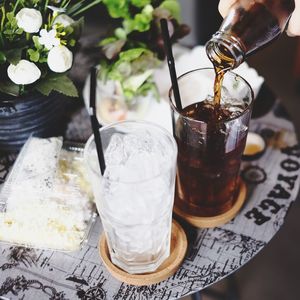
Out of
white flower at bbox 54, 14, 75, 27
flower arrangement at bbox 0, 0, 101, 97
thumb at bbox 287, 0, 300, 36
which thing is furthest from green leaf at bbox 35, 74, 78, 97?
thumb at bbox 287, 0, 300, 36

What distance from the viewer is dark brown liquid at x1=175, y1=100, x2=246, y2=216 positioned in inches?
32.8

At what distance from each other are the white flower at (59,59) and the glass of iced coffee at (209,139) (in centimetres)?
21

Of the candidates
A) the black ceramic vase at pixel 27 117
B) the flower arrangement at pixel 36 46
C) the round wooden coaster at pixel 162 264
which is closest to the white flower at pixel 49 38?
the flower arrangement at pixel 36 46

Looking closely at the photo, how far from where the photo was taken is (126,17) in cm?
113

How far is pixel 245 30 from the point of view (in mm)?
789

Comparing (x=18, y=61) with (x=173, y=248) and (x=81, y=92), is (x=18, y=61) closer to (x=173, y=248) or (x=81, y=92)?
(x=81, y=92)

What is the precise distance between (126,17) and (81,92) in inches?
8.1

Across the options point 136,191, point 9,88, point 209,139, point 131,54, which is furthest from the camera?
point 131,54

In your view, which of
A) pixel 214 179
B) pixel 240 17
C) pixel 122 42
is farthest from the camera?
pixel 122 42

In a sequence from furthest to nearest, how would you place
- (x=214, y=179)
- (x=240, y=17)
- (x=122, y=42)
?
1. (x=122, y=42)
2. (x=214, y=179)
3. (x=240, y=17)

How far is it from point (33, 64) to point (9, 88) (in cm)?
7

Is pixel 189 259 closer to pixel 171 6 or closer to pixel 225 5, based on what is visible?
pixel 225 5

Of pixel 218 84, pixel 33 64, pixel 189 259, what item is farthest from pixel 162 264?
pixel 33 64

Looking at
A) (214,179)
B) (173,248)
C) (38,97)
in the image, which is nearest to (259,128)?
(214,179)
